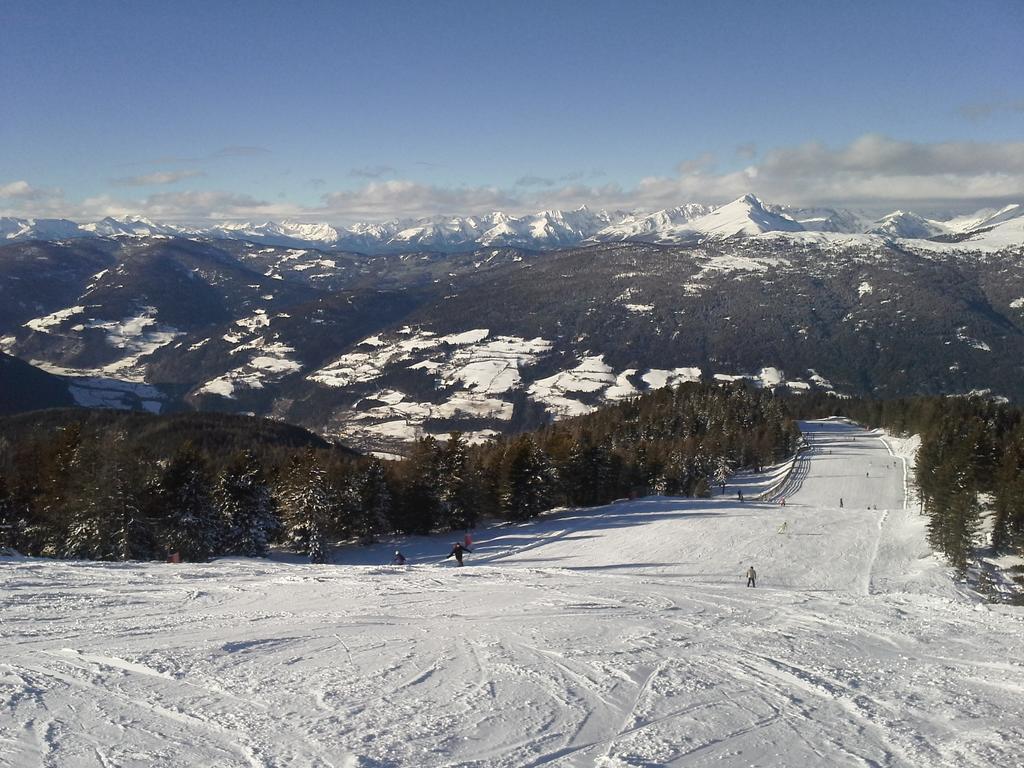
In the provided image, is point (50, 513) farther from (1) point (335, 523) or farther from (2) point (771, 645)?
(2) point (771, 645)

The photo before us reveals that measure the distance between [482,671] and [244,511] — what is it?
108 ft

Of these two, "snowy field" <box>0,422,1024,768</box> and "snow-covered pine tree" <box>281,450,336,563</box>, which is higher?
"snowy field" <box>0,422,1024,768</box>

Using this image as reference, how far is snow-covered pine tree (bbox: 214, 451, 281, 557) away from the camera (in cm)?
4059

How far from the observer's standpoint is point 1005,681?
14.0 metres

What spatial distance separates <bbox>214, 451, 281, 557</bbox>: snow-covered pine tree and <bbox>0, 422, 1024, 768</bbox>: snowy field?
54.2 ft

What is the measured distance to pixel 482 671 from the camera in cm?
1270

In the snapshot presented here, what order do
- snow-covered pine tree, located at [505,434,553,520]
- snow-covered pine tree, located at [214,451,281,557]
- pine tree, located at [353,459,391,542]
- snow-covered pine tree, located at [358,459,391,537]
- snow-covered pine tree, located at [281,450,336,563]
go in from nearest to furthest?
snow-covered pine tree, located at [214,451,281,557]
snow-covered pine tree, located at [281,450,336,563]
pine tree, located at [353,459,391,542]
snow-covered pine tree, located at [358,459,391,537]
snow-covered pine tree, located at [505,434,553,520]

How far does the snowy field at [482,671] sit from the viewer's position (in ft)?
30.8

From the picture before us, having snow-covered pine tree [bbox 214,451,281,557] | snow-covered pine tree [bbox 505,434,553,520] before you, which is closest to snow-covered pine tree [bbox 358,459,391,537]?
snow-covered pine tree [bbox 214,451,281,557]

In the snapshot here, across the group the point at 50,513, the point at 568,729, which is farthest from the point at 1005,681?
the point at 50,513

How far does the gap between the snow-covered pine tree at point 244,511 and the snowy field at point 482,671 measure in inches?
650

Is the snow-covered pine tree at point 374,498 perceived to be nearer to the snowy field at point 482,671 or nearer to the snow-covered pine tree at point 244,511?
the snow-covered pine tree at point 244,511

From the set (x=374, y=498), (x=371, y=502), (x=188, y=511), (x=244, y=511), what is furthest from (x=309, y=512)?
(x=188, y=511)

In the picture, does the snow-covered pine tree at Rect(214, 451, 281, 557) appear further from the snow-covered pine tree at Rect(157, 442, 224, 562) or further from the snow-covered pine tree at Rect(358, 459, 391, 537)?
the snow-covered pine tree at Rect(358, 459, 391, 537)
